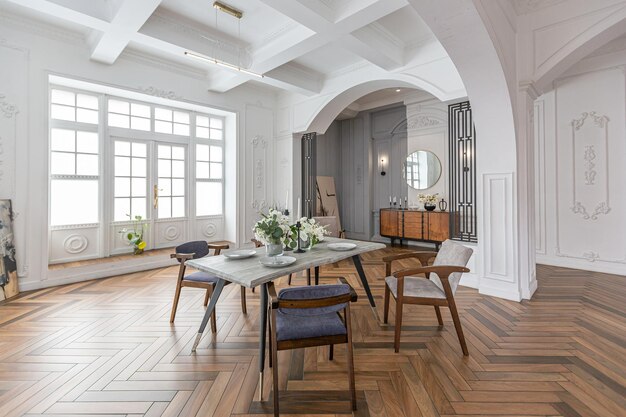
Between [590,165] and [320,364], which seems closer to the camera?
[320,364]

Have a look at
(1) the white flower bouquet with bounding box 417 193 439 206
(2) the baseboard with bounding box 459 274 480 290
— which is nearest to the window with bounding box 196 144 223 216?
(1) the white flower bouquet with bounding box 417 193 439 206

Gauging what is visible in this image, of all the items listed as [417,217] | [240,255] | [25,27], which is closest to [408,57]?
[417,217]

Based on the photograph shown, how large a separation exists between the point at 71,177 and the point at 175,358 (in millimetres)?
3895

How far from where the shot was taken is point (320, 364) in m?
2.32

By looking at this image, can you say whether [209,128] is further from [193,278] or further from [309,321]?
[309,321]

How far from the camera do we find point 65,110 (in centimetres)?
469

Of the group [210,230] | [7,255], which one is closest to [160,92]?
[210,230]

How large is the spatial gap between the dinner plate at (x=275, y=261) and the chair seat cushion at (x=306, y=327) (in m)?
0.44

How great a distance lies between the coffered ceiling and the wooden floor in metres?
3.24

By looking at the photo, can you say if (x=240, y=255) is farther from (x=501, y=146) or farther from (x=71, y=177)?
(x=71, y=177)

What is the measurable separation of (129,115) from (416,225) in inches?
232

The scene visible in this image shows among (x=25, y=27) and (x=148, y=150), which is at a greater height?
(x=25, y=27)

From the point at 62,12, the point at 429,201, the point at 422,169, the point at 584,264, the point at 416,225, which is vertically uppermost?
the point at 62,12

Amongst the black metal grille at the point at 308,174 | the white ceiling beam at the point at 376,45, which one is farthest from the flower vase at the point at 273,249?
the black metal grille at the point at 308,174
